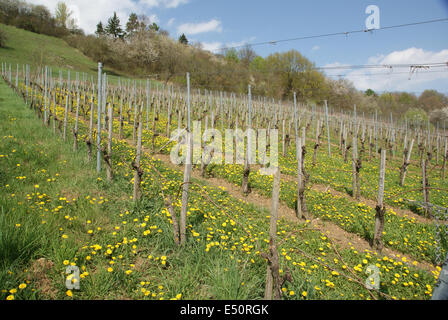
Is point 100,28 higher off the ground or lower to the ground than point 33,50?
higher

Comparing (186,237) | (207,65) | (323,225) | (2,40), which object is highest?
(2,40)

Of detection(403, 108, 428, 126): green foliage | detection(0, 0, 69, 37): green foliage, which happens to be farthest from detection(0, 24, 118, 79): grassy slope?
detection(403, 108, 428, 126): green foliage

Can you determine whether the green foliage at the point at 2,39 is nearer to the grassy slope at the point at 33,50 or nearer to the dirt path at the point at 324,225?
the grassy slope at the point at 33,50

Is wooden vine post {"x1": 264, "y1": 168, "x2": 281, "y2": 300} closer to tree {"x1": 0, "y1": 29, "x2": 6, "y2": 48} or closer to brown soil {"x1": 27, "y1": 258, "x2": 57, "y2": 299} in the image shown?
brown soil {"x1": 27, "y1": 258, "x2": 57, "y2": 299}

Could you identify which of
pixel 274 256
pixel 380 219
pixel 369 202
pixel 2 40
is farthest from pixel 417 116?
pixel 2 40

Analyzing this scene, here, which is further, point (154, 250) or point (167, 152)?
point (167, 152)

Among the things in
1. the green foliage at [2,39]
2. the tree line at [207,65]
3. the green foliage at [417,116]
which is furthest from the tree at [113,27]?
the green foliage at [417,116]

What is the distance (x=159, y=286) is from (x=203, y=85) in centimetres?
3195

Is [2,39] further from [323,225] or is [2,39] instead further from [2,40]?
[323,225]

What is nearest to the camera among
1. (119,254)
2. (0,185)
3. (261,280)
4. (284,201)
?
(261,280)

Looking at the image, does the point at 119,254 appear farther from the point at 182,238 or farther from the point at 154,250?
the point at 182,238
